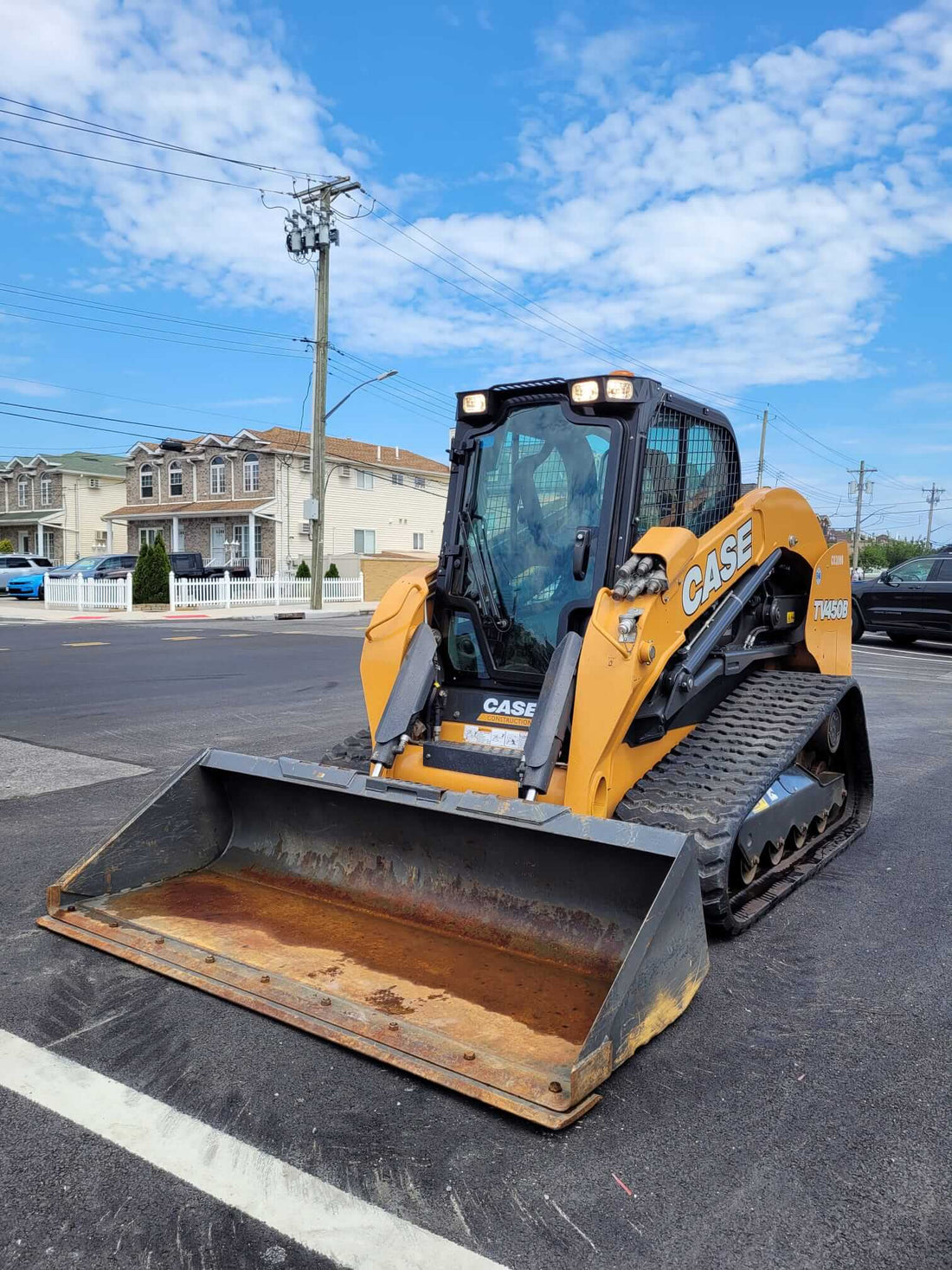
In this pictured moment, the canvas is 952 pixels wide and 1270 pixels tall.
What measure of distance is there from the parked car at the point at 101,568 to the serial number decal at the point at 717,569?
30.9 m

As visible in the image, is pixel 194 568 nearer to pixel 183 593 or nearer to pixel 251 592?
pixel 251 592

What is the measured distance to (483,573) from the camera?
494 cm

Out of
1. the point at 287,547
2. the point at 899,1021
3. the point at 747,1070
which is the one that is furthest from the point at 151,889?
the point at 287,547

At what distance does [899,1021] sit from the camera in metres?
3.53

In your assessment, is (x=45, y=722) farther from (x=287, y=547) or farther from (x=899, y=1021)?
(x=287, y=547)

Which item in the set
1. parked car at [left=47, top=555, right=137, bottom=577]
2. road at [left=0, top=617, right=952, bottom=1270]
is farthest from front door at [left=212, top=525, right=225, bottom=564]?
road at [left=0, top=617, right=952, bottom=1270]

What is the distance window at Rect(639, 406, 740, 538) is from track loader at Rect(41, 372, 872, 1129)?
2cm

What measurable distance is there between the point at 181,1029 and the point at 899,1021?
2482 millimetres

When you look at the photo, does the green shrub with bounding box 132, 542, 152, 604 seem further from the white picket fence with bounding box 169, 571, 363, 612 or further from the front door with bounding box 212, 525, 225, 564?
the front door with bounding box 212, 525, 225, 564

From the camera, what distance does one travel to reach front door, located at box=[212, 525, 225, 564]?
42594 millimetres

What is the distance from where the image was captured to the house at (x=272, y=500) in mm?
41188

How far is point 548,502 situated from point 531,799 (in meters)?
1.50

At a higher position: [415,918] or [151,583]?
[151,583]

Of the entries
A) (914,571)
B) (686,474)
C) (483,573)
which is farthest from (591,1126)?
(914,571)
